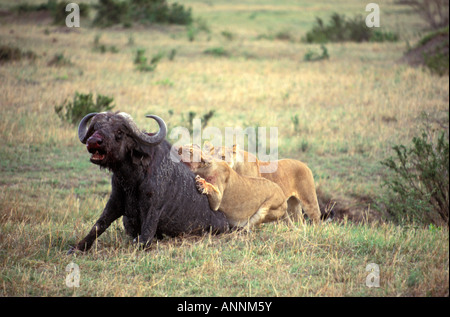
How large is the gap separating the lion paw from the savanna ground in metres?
0.55

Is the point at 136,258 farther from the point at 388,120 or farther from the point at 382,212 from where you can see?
the point at 388,120

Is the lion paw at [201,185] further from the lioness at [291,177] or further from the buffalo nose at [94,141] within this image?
the buffalo nose at [94,141]

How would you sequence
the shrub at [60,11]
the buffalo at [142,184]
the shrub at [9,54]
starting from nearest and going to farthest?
the buffalo at [142,184] < the shrub at [9,54] < the shrub at [60,11]

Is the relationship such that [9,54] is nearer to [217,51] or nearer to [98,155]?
[217,51]

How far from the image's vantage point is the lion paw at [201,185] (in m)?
6.61

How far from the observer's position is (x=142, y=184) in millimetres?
6117

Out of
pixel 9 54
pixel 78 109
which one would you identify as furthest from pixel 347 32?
pixel 78 109

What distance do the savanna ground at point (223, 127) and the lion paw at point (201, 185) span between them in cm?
55

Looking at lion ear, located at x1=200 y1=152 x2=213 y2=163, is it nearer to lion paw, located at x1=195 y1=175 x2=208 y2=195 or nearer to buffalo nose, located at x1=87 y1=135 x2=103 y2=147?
lion paw, located at x1=195 y1=175 x2=208 y2=195

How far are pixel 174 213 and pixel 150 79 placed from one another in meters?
12.5

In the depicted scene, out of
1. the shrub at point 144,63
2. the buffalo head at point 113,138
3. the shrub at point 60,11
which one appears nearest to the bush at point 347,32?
the shrub at point 144,63

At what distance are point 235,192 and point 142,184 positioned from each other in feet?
4.41

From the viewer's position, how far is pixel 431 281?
5102mm
